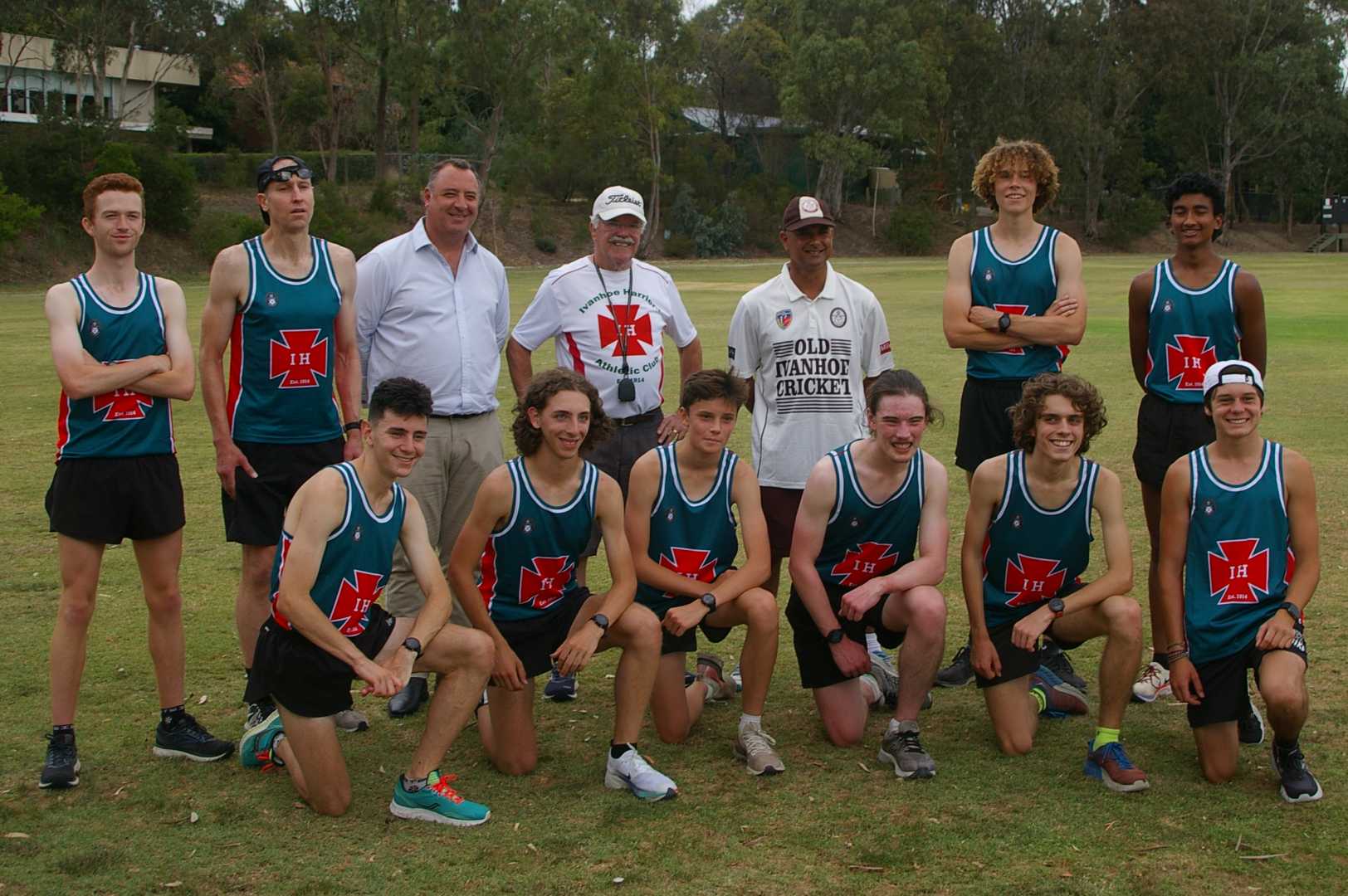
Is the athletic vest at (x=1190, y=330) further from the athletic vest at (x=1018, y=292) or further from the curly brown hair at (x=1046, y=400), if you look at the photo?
the curly brown hair at (x=1046, y=400)

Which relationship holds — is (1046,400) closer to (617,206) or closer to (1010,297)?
(1010,297)

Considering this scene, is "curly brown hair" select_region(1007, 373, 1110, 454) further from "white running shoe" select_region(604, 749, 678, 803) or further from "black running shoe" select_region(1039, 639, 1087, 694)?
"white running shoe" select_region(604, 749, 678, 803)

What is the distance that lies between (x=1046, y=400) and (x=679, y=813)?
206cm

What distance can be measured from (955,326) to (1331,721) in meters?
2.22

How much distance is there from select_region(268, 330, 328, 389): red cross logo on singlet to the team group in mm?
14

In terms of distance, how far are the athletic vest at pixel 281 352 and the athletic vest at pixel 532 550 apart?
0.97 meters

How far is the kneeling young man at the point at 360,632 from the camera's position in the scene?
15.1 ft

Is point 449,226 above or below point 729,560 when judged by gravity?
above

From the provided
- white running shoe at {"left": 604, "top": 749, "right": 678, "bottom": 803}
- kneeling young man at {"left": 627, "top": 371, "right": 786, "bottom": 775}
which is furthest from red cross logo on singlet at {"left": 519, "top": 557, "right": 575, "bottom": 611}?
white running shoe at {"left": 604, "top": 749, "right": 678, "bottom": 803}

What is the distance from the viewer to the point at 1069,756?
516cm

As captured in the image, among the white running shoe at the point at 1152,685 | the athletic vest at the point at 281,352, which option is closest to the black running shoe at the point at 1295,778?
the white running shoe at the point at 1152,685

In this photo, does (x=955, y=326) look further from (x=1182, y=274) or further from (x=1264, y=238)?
(x=1264, y=238)

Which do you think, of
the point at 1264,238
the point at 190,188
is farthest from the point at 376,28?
the point at 1264,238

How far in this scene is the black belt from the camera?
638 cm
